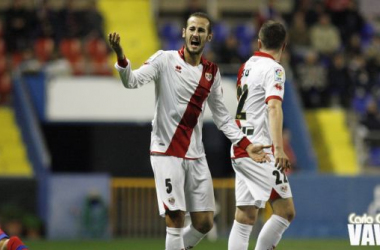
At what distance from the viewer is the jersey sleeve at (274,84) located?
9219mm

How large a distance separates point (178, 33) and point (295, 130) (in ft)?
12.9

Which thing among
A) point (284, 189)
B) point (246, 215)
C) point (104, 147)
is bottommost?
point (104, 147)

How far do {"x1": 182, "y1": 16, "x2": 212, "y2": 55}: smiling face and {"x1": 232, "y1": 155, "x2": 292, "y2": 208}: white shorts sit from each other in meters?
1.12

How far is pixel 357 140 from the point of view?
21.3m

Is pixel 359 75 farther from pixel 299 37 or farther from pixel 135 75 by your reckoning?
pixel 135 75

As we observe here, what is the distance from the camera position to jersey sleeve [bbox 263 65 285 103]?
9219mm

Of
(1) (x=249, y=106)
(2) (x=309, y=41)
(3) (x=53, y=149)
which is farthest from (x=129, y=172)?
(1) (x=249, y=106)

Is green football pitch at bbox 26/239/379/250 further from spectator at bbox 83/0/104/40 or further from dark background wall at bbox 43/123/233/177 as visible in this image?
spectator at bbox 83/0/104/40

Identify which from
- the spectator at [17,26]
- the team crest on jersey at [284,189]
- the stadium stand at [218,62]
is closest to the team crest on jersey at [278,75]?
the team crest on jersey at [284,189]

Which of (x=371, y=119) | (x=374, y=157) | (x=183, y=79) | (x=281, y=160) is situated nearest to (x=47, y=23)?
(x=371, y=119)

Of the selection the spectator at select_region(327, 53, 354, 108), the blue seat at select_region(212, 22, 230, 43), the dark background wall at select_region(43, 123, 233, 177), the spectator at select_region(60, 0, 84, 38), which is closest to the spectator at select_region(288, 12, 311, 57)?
the spectator at select_region(327, 53, 354, 108)

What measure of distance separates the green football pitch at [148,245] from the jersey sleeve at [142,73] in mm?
5380

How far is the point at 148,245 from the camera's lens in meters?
15.4

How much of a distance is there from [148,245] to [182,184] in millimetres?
6297
